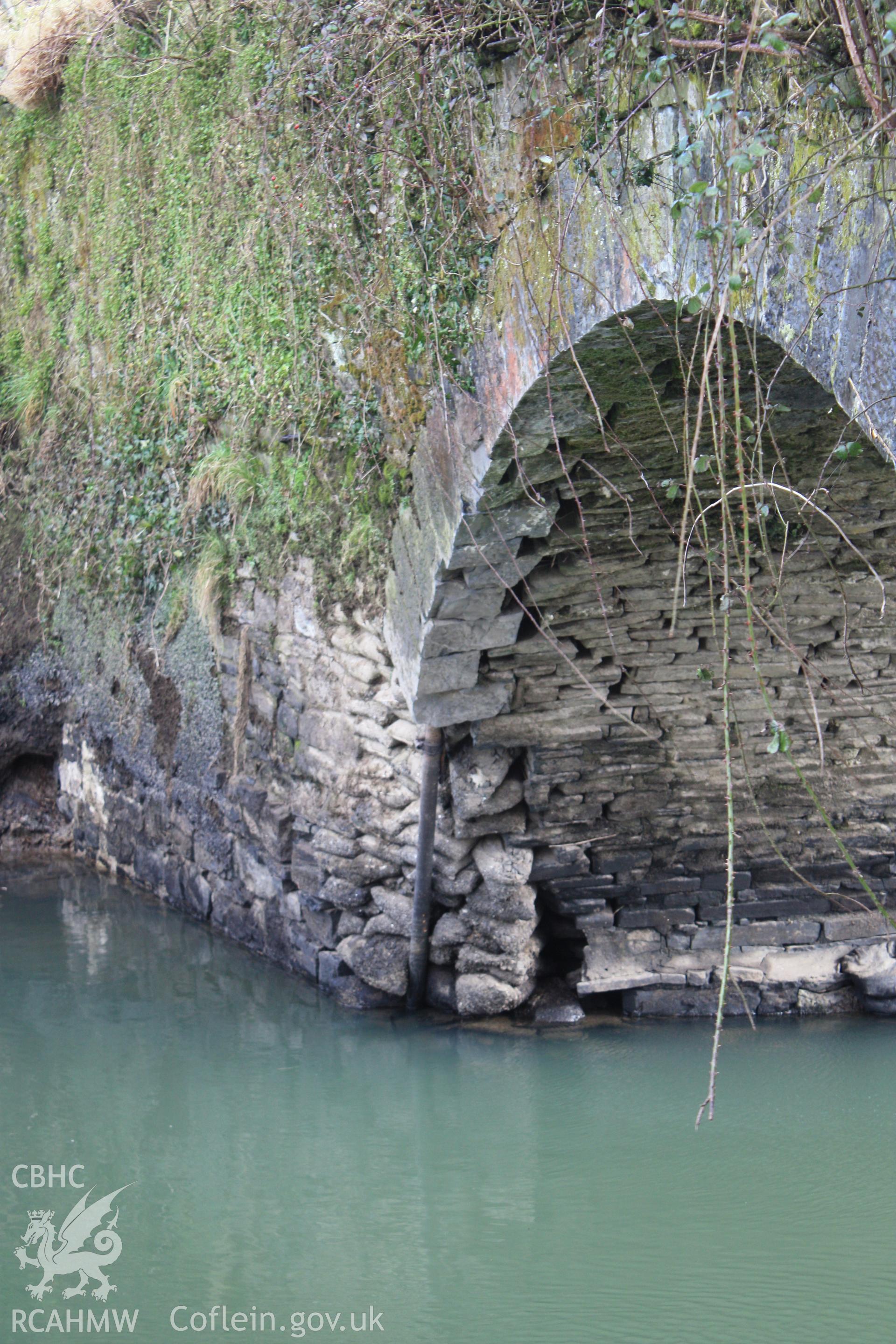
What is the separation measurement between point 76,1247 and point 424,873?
1770 mm

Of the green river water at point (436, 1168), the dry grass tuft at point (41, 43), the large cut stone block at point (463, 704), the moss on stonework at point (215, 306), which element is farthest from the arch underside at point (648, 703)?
the dry grass tuft at point (41, 43)

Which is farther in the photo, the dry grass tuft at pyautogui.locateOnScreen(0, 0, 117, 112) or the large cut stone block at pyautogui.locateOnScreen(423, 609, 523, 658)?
the dry grass tuft at pyautogui.locateOnScreen(0, 0, 117, 112)

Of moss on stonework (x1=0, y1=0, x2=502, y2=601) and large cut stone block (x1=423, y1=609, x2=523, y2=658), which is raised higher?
moss on stonework (x1=0, y1=0, x2=502, y2=601)

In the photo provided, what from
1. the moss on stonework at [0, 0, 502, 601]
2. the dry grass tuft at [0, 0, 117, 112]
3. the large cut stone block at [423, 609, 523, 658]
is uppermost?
the dry grass tuft at [0, 0, 117, 112]

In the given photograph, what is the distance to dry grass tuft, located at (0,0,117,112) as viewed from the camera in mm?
5699

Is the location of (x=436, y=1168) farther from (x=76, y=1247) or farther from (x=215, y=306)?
(x=215, y=306)

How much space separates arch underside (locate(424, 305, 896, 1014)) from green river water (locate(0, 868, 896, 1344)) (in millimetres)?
332

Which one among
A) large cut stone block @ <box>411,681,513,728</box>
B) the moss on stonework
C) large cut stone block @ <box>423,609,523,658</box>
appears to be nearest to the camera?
the moss on stonework

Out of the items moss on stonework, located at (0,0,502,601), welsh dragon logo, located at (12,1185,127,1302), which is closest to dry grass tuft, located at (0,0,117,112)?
moss on stonework, located at (0,0,502,601)

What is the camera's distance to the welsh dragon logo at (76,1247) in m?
3.11

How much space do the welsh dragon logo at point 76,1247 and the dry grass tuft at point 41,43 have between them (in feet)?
16.4

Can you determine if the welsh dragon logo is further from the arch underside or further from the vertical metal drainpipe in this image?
the arch underside

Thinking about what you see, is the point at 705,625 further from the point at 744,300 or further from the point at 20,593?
the point at 20,593

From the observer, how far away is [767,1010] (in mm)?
4707
